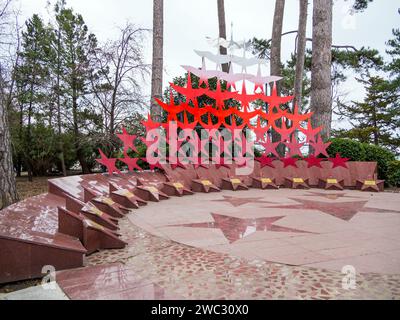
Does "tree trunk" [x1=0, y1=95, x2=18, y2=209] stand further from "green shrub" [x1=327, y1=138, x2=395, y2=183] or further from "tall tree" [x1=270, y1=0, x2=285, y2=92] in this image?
"tall tree" [x1=270, y1=0, x2=285, y2=92]

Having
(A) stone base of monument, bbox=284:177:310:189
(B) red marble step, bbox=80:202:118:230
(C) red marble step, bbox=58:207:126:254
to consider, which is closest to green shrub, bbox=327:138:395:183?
(A) stone base of monument, bbox=284:177:310:189

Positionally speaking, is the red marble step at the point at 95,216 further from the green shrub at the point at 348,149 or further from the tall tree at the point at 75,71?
the tall tree at the point at 75,71

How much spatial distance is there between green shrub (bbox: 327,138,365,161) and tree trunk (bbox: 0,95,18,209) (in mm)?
10102

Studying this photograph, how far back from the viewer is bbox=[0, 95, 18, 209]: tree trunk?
17.4ft

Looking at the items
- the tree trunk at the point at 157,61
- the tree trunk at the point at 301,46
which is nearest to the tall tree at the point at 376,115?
the tree trunk at the point at 301,46

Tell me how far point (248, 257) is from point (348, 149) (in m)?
9.28

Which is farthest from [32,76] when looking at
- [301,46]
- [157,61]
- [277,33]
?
[301,46]

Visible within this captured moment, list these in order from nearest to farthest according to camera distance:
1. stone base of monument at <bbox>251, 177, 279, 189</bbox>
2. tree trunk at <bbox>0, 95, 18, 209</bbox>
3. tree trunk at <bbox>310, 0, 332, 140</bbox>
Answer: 1. tree trunk at <bbox>0, 95, 18, 209</bbox>
2. stone base of monument at <bbox>251, 177, 279, 189</bbox>
3. tree trunk at <bbox>310, 0, 332, 140</bbox>

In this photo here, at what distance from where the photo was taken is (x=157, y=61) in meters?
11.9

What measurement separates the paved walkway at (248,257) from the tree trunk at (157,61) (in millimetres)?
5727

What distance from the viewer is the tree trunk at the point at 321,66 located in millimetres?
12562
